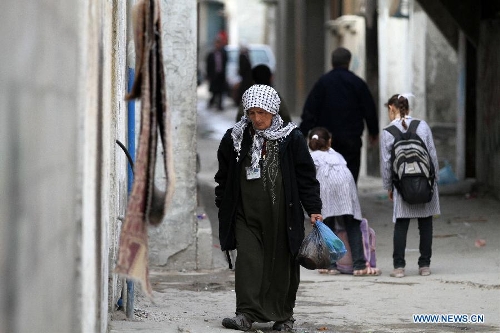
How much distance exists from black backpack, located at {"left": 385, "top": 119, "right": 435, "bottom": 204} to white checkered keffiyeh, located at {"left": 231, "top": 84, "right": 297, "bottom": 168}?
2359 mm

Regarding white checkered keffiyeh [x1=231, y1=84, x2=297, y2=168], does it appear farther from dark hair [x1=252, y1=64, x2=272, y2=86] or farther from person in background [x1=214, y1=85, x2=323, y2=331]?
dark hair [x1=252, y1=64, x2=272, y2=86]

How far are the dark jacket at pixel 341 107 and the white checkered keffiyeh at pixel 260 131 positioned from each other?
434 centimetres

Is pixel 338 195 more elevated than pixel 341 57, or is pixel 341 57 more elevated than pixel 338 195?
pixel 341 57

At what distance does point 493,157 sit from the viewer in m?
14.1

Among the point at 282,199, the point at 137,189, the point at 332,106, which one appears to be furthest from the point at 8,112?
the point at 332,106

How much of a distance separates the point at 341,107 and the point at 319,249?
182 inches

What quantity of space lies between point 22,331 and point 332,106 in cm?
883

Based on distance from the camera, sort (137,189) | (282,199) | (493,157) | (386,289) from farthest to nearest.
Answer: (493,157) < (386,289) < (282,199) < (137,189)

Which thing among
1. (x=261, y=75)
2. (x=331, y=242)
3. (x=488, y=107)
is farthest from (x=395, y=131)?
(x=488, y=107)

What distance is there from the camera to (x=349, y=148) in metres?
11.4

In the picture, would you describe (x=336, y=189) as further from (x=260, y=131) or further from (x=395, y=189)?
(x=260, y=131)

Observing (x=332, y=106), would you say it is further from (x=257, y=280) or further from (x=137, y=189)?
(x=137, y=189)

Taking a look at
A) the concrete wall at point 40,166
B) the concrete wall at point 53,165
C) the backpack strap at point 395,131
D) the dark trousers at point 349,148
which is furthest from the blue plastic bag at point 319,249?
the dark trousers at point 349,148

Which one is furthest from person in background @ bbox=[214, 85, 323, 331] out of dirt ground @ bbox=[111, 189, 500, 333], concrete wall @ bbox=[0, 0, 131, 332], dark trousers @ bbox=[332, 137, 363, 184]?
dark trousers @ bbox=[332, 137, 363, 184]
